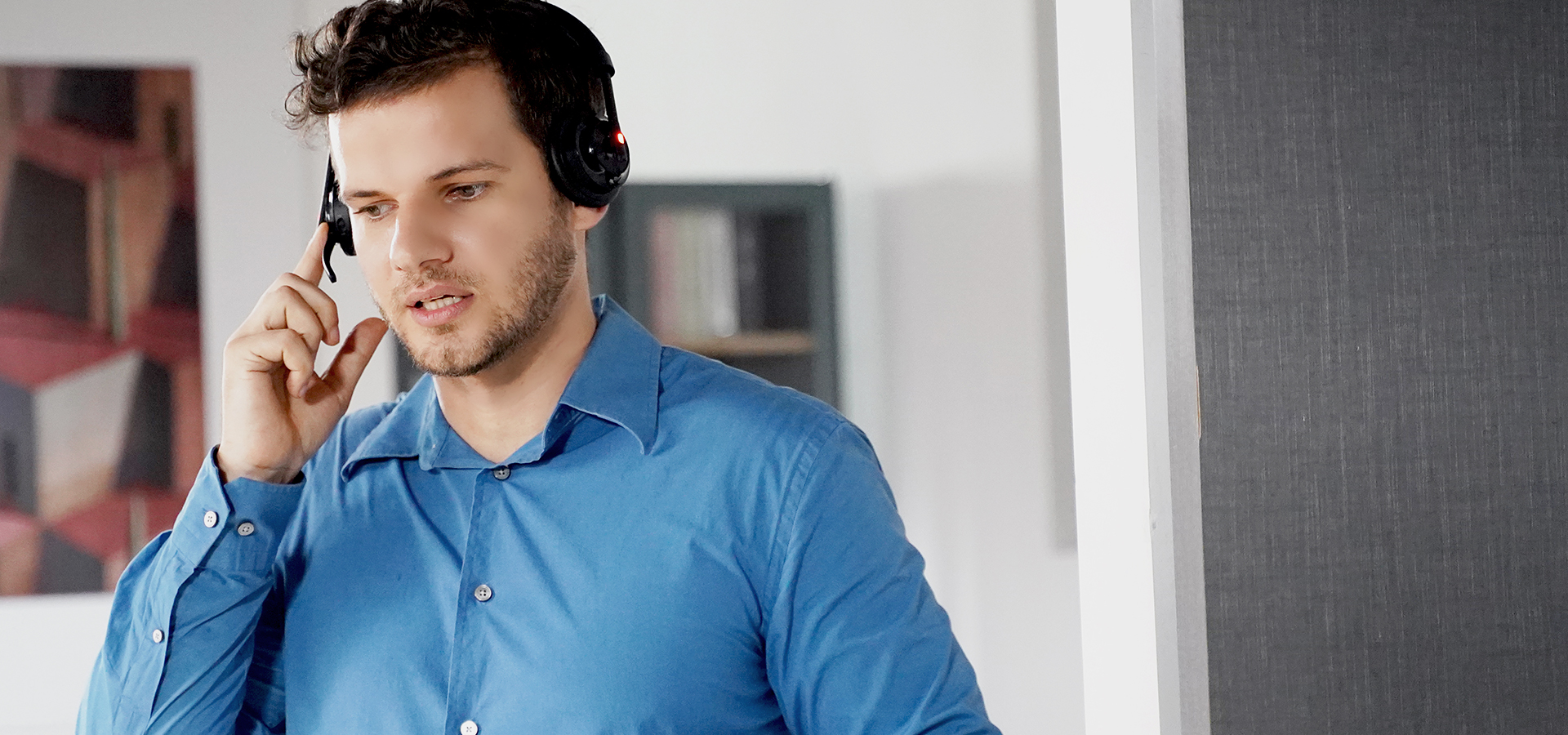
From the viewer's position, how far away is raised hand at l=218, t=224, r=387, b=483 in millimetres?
1236

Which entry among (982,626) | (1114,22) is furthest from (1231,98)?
(982,626)

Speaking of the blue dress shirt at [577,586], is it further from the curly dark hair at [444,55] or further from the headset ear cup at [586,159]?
the curly dark hair at [444,55]

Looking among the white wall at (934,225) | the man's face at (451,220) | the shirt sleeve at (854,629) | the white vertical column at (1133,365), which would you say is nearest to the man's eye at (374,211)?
the man's face at (451,220)

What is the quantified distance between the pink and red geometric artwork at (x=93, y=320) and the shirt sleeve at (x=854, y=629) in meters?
1.95

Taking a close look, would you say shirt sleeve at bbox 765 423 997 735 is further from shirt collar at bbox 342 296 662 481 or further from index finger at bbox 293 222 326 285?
index finger at bbox 293 222 326 285

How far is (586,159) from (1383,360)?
892 mm

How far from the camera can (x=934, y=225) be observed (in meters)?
3.18

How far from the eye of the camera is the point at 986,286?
10.4 ft

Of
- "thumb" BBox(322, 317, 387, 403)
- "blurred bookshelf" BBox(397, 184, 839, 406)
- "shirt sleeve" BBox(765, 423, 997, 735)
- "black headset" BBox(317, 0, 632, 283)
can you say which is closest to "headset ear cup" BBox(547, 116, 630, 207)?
"black headset" BBox(317, 0, 632, 283)

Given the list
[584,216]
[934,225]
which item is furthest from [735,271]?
[584,216]

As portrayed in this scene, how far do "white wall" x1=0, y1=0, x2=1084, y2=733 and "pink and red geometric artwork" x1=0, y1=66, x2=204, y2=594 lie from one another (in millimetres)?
1046

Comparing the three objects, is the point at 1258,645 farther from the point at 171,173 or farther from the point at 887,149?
the point at 171,173

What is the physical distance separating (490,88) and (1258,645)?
3.26ft

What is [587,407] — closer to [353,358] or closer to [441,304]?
[441,304]
